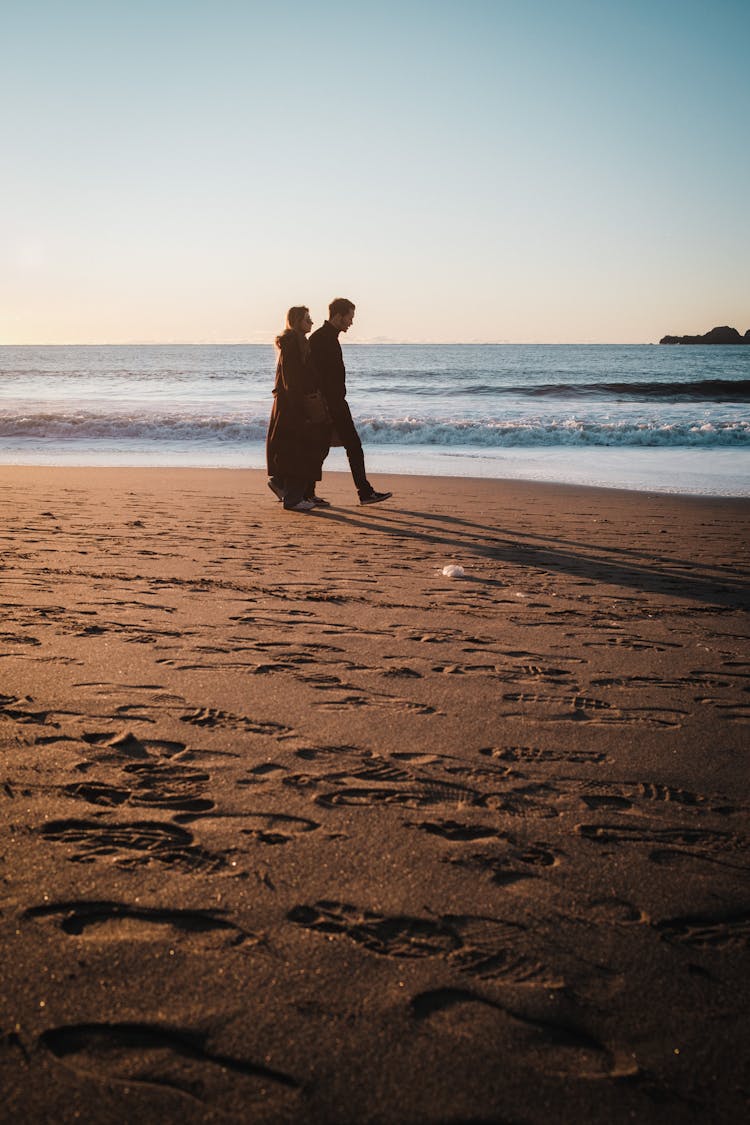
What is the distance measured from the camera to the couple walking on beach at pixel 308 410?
325 inches

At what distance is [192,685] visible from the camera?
10.9 ft

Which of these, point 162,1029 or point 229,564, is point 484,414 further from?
point 162,1029

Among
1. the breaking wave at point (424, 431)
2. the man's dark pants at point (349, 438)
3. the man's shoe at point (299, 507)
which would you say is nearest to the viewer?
the man's dark pants at point (349, 438)

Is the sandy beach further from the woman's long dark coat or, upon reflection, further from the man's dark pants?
the woman's long dark coat

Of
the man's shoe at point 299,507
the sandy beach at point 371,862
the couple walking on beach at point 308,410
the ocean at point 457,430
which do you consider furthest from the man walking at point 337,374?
the sandy beach at point 371,862

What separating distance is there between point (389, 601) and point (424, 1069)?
3500 mm

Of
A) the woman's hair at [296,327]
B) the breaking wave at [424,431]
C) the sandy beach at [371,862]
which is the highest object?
the woman's hair at [296,327]

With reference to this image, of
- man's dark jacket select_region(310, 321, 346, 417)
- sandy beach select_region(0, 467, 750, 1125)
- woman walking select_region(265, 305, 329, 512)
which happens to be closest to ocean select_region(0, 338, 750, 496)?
woman walking select_region(265, 305, 329, 512)

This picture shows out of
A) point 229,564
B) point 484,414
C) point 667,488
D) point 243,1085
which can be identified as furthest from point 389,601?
point 484,414

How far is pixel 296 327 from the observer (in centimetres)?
830

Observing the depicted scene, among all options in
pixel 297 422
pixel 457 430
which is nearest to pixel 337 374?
pixel 297 422

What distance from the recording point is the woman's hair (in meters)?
8.22

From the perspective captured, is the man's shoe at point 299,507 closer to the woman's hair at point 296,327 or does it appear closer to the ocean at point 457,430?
the woman's hair at point 296,327

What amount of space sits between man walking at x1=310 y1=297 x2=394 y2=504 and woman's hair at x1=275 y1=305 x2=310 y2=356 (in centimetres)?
9
